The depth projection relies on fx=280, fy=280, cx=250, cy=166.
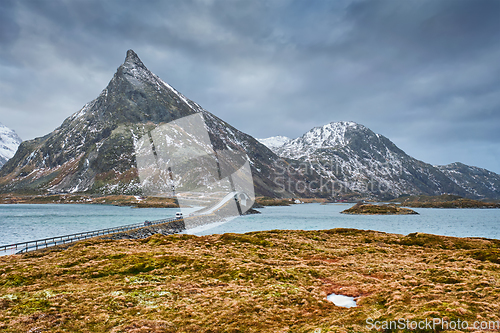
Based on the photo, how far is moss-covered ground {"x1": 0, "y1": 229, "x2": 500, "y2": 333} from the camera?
1412 centimetres

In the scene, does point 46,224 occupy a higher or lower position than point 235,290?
lower

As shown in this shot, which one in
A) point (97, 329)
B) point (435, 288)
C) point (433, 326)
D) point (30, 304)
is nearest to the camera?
point (433, 326)

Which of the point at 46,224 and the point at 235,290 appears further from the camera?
the point at 46,224

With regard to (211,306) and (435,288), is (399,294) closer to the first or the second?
(435,288)

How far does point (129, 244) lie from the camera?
3931 centimetres

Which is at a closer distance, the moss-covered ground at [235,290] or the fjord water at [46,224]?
the moss-covered ground at [235,290]

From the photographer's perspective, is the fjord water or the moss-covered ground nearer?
the moss-covered ground

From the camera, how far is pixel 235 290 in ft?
64.9

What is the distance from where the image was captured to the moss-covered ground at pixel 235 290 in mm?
14120

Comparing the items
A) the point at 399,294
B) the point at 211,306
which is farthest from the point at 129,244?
the point at 399,294

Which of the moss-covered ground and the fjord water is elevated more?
the moss-covered ground

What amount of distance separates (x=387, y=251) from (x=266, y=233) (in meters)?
20.1

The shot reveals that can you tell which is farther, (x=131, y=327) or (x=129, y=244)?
(x=129, y=244)

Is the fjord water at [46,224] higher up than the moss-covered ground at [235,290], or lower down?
lower down
